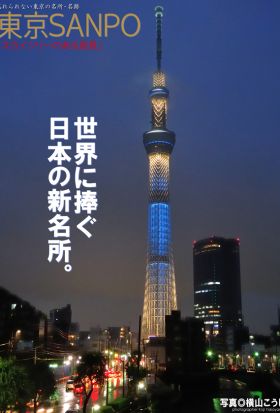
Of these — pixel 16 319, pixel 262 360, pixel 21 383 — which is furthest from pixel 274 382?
pixel 262 360

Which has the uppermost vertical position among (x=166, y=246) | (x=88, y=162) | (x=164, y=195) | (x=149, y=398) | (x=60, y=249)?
(x=164, y=195)

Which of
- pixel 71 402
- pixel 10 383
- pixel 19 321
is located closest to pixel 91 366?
pixel 71 402

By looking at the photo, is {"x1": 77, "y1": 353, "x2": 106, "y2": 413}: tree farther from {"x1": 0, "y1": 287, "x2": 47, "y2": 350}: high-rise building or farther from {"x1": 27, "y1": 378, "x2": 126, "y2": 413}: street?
{"x1": 0, "y1": 287, "x2": 47, "y2": 350}: high-rise building

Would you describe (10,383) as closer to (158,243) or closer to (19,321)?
(19,321)

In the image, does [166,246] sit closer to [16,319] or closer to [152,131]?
[152,131]

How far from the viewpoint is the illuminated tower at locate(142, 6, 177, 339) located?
180 metres

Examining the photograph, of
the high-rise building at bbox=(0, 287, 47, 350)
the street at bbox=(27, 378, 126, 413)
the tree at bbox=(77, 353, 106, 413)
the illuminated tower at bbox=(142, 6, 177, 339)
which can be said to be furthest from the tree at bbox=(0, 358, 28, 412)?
the illuminated tower at bbox=(142, 6, 177, 339)

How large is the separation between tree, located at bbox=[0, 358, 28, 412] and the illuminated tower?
466ft

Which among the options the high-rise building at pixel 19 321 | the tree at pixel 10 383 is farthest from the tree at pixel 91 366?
the high-rise building at pixel 19 321

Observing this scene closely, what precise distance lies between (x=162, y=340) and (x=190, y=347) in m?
68.8

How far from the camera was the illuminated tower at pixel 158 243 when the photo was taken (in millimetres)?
180000

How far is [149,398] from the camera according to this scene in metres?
66.4

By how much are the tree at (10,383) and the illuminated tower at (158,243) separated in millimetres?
141918

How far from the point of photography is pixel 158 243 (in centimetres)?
18375
